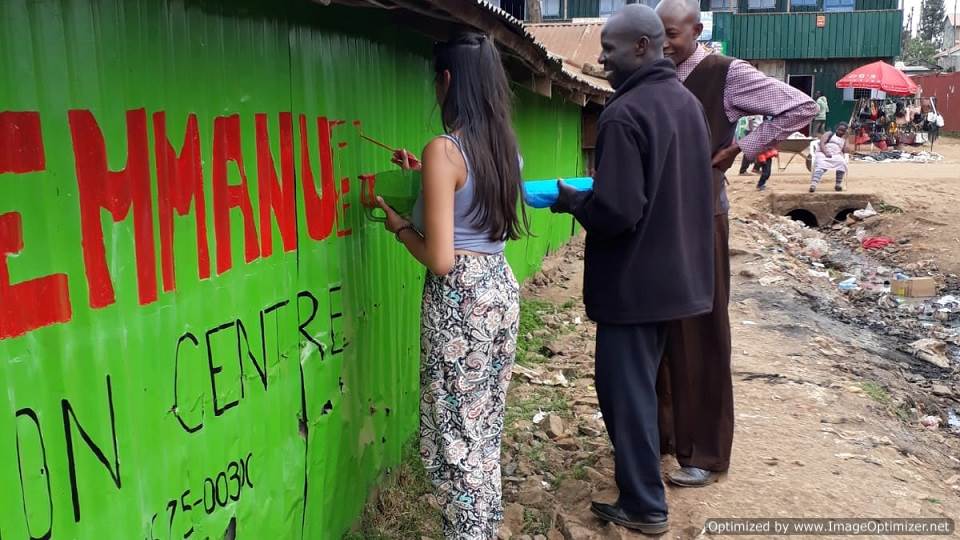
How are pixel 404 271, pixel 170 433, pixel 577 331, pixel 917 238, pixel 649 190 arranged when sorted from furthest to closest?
pixel 917 238
pixel 577 331
pixel 404 271
pixel 649 190
pixel 170 433

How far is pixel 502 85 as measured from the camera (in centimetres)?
288

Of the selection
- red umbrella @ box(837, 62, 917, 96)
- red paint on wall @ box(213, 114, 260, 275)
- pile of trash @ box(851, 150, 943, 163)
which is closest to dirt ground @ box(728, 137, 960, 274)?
pile of trash @ box(851, 150, 943, 163)

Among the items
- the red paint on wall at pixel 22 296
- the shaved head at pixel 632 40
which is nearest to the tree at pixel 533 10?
the shaved head at pixel 632 40

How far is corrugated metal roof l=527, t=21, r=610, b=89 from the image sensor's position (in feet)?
48.8

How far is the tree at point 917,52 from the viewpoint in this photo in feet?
205

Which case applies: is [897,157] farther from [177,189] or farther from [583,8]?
[177,189]

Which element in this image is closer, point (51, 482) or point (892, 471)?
point (51, 482)

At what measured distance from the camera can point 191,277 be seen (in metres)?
2.30

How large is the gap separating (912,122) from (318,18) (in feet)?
101

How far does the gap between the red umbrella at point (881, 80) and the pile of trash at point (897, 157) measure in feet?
6.53

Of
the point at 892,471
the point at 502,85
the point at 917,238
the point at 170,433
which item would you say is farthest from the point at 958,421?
the point at 917,238

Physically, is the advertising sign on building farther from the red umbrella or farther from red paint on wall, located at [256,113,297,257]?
red paint on wall, located at [256,113,297,257]

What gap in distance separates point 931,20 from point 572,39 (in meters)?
81.1

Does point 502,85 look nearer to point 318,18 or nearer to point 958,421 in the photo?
point 318,18
